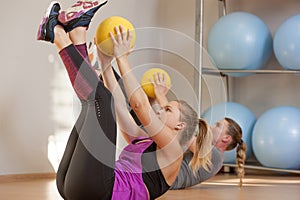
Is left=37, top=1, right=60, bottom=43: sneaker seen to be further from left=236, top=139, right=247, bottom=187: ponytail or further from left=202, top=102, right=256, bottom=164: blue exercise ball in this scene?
left=202, top=102, right=256, bottom=164: blue exercise ball

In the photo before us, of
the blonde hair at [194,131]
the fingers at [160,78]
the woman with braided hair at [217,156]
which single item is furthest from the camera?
the woman with braided hair at [217,156]

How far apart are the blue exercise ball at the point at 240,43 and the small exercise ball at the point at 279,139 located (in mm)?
369

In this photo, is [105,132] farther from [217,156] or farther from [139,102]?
[217,156]

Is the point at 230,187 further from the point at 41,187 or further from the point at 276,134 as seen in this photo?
the point at 41,187

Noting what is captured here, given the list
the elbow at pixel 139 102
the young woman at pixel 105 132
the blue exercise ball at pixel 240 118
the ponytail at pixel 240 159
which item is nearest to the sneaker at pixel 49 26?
the young woman at pixel 105 132

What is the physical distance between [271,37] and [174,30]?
0.82 m

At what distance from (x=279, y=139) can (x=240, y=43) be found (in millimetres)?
657

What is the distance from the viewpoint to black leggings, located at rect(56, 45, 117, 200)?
6.61ft

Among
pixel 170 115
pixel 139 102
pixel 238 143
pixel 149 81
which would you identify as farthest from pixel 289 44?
pixel 139 102

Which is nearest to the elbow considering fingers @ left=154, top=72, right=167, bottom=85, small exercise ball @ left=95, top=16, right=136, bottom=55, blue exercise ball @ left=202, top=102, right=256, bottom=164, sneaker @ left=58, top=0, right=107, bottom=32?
small exercise ball @ left=95, top=16, right=136, bottom=55

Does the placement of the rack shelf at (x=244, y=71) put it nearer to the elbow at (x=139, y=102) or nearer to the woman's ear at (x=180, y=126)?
the woman's ear at (x=180, y=126)

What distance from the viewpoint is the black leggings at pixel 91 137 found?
202 cm

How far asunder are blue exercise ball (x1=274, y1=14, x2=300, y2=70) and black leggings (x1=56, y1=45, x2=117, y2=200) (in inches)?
74.8

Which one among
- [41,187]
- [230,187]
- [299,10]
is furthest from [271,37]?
[41,187]
